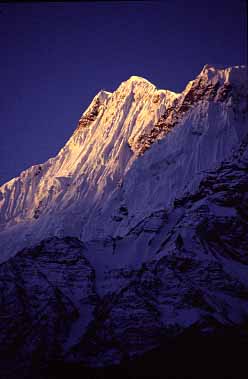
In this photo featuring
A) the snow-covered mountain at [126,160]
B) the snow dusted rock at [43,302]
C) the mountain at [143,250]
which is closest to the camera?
the mountain at [143,250]

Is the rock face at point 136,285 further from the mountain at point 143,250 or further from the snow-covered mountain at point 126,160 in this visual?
the snow-covered mountain at point 126,160

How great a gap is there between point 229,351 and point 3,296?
26235 millimetres

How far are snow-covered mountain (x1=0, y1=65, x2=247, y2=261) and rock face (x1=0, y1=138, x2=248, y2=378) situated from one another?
15761 mm

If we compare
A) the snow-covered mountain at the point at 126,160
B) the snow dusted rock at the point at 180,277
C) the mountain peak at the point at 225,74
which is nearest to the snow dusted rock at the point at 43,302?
the snow dusted rock at the point at 180,277

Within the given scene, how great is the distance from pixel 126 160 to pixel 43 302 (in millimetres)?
66962

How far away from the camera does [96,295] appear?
91.6 metres

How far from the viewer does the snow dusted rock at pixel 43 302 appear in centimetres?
8362

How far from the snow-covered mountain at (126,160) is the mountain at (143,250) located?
31 centimetres

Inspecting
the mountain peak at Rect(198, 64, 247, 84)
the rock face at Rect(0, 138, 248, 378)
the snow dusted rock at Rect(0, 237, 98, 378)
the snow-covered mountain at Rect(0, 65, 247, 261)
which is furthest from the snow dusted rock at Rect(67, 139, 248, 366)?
the mountain peak at Rect(198, 64, 247, 84)

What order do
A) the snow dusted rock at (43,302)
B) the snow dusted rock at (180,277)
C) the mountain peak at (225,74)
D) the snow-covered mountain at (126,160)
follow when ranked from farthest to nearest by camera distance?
the mountain peak at (225,74)
the snow-covered mountain at (126,160)
the snow dusted rock at (43,302)
the snow dusted rock at (180,277)

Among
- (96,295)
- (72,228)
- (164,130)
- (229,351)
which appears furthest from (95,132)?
(229,351)

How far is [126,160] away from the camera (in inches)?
6063

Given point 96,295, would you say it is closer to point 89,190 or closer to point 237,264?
point 237,264

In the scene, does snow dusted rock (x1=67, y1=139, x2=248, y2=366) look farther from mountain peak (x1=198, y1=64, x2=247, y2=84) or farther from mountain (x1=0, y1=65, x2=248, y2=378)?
mountain peak (x1=198, y1=64, x2=247, y2=84)
